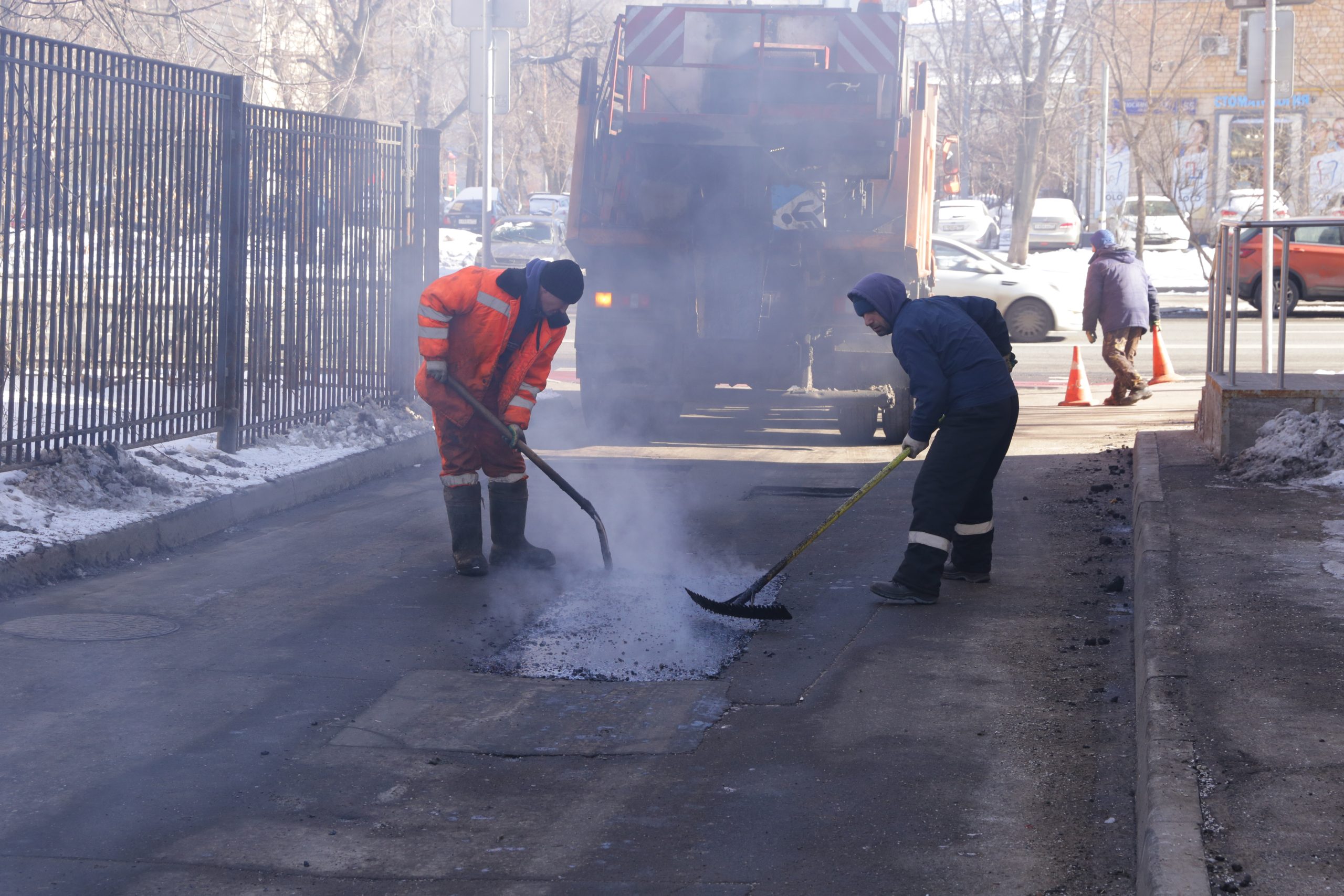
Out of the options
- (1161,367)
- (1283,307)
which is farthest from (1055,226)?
(1283,307)

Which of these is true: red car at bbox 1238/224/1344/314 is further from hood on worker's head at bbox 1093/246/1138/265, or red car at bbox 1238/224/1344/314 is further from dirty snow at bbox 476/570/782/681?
dirty snow at bbox 476/570/782/681

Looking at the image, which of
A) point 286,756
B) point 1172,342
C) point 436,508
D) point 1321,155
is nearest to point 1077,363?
point 1172,342

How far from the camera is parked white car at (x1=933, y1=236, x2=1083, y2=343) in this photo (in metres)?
18.1

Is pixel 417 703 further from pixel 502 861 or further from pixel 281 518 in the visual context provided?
pixel 281 518

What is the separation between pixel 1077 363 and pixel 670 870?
10716mm

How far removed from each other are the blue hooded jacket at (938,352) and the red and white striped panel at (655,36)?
4883 mm

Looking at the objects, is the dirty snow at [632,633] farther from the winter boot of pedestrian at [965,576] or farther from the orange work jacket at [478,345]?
the orange work jacket at [478,345]

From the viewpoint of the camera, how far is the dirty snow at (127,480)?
6.71 metres

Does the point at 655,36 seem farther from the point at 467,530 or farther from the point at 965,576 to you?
the point at 965,576

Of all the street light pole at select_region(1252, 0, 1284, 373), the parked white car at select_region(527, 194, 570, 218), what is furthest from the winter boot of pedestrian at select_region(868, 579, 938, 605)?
the parked white car at select_region(527, 194, 570, 218)

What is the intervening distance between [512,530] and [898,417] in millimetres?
4622

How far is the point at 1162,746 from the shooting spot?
3920 mm

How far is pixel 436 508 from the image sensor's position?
843 cm

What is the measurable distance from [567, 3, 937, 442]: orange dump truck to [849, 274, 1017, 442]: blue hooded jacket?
391cm
